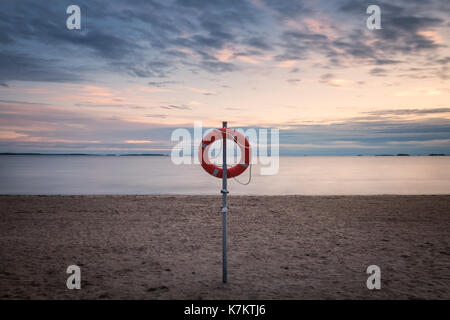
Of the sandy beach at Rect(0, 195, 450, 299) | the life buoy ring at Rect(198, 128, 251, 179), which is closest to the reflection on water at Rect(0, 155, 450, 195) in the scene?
the sandy beach at Rect(0, 195, 450, 299)

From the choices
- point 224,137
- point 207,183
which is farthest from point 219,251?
point 207,183

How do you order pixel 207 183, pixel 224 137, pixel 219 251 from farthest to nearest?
pixel 207 183 → pixel 219 251 → pixel 224 137

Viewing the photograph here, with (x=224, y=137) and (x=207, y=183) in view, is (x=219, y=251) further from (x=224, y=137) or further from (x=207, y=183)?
(x=207, y=183)

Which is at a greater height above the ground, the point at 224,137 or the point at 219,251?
the point at 224,137

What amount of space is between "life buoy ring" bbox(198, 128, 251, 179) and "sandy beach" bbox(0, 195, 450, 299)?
66.2 inches

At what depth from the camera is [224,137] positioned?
452 cm

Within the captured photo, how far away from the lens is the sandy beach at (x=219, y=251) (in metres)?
4.29

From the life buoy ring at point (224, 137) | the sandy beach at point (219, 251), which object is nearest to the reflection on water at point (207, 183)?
the sandy beach at point (219, 251)

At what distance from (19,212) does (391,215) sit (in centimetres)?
1218

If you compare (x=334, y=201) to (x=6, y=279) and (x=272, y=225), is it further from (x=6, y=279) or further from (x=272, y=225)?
(x=6, y=279)

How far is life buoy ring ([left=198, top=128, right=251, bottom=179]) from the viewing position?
454 cm

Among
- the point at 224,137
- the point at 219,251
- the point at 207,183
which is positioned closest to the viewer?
the point at 224,137

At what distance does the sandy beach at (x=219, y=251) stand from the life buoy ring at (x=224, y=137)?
1.68 meters

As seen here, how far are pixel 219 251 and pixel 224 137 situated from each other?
271cm
